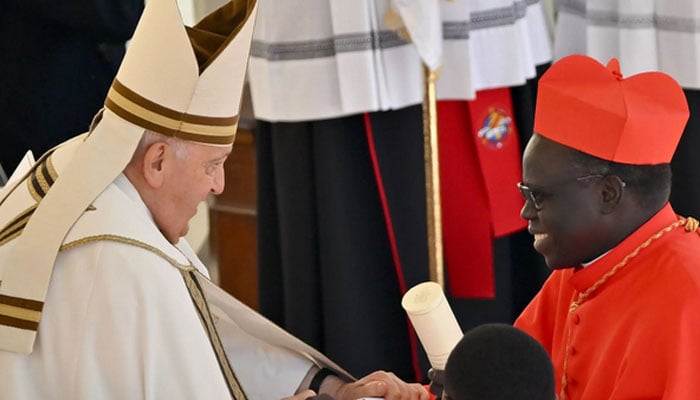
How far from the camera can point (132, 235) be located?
8.32 feet

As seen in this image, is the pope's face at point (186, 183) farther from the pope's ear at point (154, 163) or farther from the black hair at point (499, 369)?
the black hair at point (499, 369)

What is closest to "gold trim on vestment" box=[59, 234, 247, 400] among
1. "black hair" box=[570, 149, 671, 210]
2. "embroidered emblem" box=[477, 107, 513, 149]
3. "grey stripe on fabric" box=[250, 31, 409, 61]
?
"black hair" box=[570, 149, 671, 210]

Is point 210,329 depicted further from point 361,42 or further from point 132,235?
point 361,42

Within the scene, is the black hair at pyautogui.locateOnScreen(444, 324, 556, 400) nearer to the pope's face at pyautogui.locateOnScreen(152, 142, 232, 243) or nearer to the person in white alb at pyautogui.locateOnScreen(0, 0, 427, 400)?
the person in white alb at pyautogui.locateOnScreen(0, 0, 427, 400)

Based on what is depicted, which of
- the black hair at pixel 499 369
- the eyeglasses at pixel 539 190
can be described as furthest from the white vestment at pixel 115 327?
the eyeglasses at pixel 539 190

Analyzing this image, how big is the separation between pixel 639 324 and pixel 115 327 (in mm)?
1055

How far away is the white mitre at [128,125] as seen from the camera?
2498 mm

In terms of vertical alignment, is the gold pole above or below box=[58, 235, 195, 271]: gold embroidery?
below

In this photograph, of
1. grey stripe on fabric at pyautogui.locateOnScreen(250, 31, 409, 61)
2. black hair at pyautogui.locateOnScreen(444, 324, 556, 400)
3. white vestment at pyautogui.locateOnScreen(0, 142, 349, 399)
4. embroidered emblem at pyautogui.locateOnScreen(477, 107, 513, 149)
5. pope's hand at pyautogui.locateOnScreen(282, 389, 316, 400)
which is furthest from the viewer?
embroidered emblem at pyautogui.locateOnScreen(477, 107, 513, 149)

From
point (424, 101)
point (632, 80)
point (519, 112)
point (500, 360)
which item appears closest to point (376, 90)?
point (424, 101)

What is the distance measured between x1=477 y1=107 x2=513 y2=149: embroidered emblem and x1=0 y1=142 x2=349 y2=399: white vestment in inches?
86.9

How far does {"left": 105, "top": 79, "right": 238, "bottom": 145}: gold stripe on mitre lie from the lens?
2553mm

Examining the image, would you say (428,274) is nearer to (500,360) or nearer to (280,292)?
(280,292)

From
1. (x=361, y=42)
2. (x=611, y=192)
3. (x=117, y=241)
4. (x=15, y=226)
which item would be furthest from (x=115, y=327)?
(x=361, y=42)
